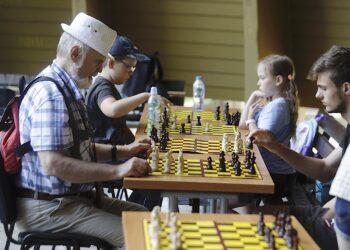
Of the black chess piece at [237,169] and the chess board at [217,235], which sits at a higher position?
the chess board at [217,235]

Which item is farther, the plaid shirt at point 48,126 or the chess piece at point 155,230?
the plaid shirt at point 48,126

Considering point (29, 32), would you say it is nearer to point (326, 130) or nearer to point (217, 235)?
point (326, 130)

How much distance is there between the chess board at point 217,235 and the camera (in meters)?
2.27

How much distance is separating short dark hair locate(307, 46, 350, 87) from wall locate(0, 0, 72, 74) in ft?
16.1

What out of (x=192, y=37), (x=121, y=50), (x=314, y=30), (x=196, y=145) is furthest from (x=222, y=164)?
(x=192, y=37)

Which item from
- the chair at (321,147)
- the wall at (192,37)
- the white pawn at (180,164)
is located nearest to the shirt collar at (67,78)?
the white pawn at (180,164)

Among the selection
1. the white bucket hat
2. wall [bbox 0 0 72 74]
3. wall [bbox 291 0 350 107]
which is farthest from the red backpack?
wall [bbox 291 0 350 107]

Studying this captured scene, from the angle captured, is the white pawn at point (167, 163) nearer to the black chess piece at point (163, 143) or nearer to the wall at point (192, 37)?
the black chess piece at point (163, 143)

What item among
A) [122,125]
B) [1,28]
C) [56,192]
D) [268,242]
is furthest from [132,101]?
[1,28]

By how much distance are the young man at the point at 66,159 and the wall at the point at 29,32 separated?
4571 mm

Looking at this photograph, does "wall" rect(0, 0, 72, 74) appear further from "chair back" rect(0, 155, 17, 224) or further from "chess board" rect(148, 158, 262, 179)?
"chair back" rect(0, 155, 17, 224)

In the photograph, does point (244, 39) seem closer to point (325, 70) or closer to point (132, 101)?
point (132, 101)

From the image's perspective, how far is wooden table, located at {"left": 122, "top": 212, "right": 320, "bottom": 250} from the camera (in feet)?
7.33

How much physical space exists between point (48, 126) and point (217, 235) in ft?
3.22
